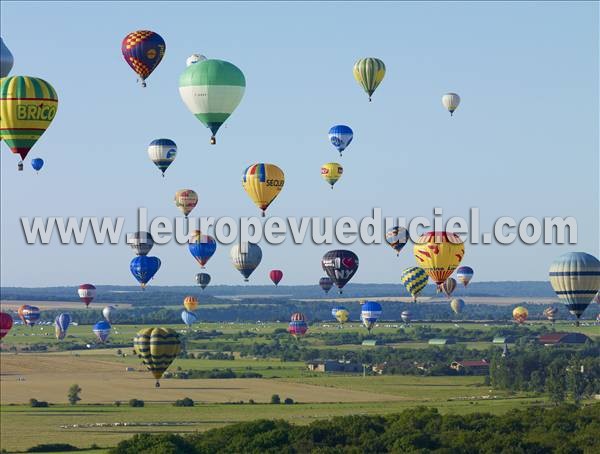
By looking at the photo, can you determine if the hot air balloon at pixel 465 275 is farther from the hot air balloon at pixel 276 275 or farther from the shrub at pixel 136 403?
the shrub at pixel 136 403

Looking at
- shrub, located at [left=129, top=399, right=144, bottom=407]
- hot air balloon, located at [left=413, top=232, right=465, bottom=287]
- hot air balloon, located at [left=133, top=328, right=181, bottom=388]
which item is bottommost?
shrub, located at [left=129, top=399, right=144, bottom=407]

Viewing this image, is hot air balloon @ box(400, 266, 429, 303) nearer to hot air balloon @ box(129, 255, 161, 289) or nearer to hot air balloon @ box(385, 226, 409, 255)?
hot air balloon @ box(385, 226, 409, 255)

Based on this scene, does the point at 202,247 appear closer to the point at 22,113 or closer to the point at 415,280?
the point at 415,280

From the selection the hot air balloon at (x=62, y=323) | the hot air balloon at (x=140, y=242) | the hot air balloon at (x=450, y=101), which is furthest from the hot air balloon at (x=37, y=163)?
the hot air balloon at (x=62, y=323)

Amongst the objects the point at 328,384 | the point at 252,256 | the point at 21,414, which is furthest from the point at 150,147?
the point at 328,384

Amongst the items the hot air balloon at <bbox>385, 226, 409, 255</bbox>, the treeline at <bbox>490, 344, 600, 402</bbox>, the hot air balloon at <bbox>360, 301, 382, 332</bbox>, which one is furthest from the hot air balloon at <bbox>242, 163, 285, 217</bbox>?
the hot air balloon at <bbox>360, 301, 382, 332</bbox>

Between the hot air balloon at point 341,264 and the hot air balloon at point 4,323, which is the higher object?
the hot air balloon at point 341,264
